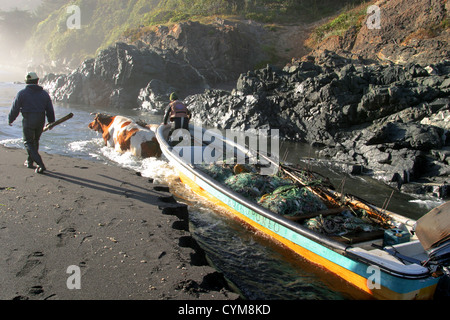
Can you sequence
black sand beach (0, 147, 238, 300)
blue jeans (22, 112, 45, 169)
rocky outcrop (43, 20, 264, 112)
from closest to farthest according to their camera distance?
black sand beach (0, 147, 238, 300)
blue jeans (22, 112, 45, 169)
rocky outcrop (43, 20, 264, 112)

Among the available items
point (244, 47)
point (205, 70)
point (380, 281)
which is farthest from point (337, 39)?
point (380, 281)

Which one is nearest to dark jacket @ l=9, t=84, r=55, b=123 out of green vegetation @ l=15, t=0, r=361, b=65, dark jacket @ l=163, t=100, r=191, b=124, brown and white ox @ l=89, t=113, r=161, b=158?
dark jacket @ l=163, t=100, r=191, b=124

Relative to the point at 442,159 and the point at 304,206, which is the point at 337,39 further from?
the point at 304,206

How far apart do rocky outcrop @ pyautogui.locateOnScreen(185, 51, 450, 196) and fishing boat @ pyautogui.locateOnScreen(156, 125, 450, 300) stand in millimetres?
4954

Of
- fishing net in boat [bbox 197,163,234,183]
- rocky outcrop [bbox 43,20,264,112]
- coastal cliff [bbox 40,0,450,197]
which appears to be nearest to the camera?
Result: fishing net in boat [bbox 197,163,234,183]

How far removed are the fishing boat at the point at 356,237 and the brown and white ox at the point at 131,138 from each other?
3.62m

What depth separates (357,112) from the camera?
1614 centimetres

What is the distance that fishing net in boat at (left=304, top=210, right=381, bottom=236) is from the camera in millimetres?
5674

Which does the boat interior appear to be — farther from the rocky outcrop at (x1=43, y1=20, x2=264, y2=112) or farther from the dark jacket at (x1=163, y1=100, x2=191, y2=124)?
the rocky outcrop at (x1=43, y1=20, x2=264, y2=112)

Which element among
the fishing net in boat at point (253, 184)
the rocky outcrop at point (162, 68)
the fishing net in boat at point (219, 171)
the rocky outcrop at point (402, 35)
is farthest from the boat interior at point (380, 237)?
the rocky outcrop at point (162, 68)

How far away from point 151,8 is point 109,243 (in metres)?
62.2

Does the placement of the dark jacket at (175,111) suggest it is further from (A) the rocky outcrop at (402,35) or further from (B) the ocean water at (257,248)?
(A) the rocky outcrop at (402,35)

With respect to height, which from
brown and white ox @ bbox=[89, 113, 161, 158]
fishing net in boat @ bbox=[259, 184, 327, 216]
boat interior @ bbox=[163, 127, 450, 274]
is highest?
brown and white ox @ bbox=[89, 113, 161, 158]

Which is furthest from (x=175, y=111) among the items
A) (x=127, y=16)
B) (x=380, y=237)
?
(x=127, y=16)
